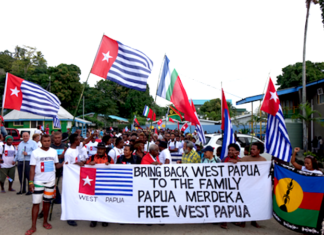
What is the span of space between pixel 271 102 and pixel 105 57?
3.80 m

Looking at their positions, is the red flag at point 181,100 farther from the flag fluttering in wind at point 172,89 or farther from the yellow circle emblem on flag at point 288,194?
the yellow circle emblem on flag at point 288,194

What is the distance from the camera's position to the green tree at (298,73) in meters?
27.5

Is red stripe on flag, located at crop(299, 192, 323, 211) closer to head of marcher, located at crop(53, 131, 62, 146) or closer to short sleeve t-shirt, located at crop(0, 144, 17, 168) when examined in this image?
head of marcher, located at crop(53, 131, 62, 146)

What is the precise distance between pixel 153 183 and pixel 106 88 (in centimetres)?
5030

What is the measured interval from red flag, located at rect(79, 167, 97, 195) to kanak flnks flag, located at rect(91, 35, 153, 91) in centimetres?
213

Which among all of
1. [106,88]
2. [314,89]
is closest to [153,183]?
[314,89]

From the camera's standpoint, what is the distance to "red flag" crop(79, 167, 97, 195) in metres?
5.10

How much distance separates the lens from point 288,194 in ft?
15.9

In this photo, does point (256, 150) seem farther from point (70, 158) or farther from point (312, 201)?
point (70, 158)

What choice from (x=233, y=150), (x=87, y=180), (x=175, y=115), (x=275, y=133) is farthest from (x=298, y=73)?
(x=87, y=180)

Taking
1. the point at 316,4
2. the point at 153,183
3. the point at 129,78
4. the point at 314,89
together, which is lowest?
the point at 153,183

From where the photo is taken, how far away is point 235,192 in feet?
16.8

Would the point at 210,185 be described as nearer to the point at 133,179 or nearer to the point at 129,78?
the point at 133,179

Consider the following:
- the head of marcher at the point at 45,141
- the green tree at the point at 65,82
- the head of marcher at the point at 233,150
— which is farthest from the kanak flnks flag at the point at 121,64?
the green tree at the point at 65,82
